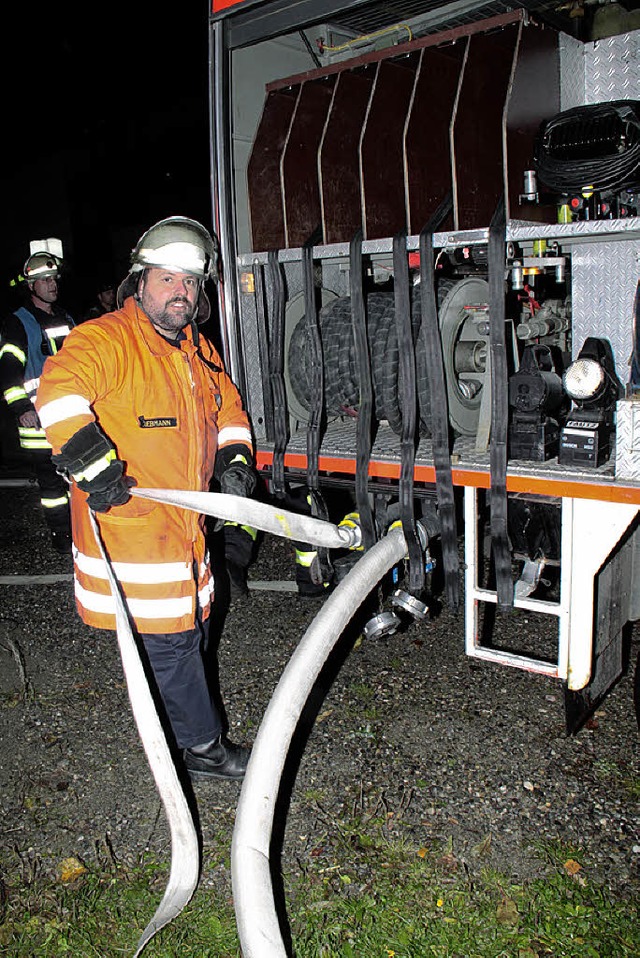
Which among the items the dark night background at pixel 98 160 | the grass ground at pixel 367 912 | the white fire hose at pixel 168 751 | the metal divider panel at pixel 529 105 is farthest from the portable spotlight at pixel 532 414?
the dark night background at pixel 98 160

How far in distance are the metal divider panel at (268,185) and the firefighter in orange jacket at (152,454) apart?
2.96 feet

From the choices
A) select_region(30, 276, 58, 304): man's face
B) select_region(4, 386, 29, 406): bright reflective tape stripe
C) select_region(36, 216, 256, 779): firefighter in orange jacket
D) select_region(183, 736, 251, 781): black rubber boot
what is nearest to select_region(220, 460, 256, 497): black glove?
select_region(36, 216, 256, 779): firefighter in orange jacket

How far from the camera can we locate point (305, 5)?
3326 mm

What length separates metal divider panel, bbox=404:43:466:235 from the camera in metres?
3.48

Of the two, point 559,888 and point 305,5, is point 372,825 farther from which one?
point 305,5

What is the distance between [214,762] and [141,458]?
1.27 m

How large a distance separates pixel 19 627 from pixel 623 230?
3.90m

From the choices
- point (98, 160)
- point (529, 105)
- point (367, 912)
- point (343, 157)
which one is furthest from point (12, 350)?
point (98, 160)

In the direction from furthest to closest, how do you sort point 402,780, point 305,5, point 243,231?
point 243,231, point 305,5, point 402,780

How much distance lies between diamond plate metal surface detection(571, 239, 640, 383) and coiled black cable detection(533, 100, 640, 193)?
18.7 inches

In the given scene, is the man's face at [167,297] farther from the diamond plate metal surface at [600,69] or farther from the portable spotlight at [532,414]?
the diamond plate metal surface at [600,69]

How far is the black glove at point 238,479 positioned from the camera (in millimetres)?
3225

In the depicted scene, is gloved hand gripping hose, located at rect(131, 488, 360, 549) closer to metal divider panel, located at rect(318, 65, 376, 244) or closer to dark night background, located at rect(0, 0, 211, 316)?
metal divider panel, located at rect(318, 65, 376, 244)

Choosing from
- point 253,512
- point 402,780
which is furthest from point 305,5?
point 402,780
